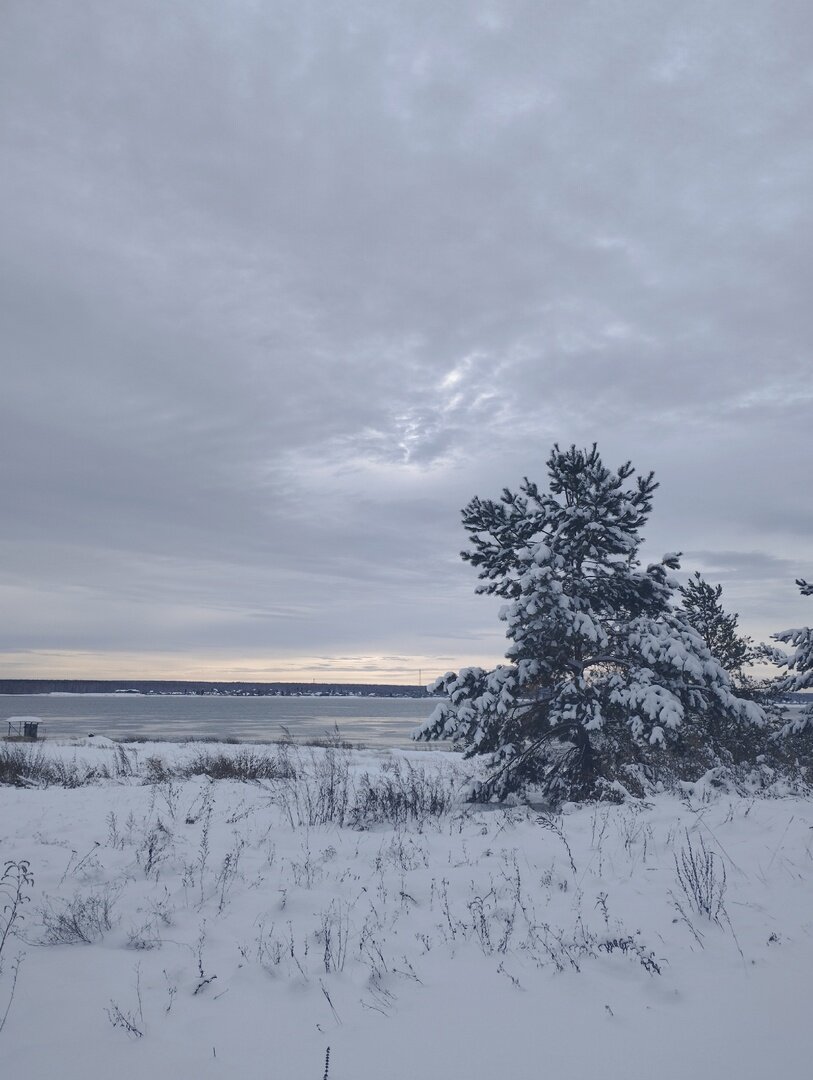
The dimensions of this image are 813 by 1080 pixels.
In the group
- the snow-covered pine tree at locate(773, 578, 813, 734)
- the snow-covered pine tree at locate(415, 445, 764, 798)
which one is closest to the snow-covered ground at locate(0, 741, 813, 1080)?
the snow-covered pine tree at locate(415, 445, 764, 798)

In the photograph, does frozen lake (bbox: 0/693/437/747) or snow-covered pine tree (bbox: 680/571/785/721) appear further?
frozen lake (bbox: 0/693/437/747)

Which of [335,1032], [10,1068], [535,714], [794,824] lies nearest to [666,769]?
[535,714]

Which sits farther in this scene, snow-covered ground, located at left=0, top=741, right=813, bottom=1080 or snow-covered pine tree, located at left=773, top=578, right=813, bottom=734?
snow-covered pine tree, located at left=773, top=578, right=813, bottom=734

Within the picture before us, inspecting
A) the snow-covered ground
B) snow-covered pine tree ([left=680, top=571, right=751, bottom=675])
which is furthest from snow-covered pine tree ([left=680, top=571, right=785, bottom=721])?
the snow-covered ground

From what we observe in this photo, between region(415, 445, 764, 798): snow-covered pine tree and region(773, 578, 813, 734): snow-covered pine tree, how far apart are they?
1.81m

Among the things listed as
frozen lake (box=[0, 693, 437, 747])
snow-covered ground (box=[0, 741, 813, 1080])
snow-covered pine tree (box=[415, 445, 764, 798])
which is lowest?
frozen lake (box=[0, 693, 437, 747])

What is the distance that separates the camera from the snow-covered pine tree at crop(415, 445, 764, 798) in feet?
35.3

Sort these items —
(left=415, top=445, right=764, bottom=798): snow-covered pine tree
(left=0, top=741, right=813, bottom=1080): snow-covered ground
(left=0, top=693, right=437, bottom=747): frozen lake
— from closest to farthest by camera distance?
(left=0, top=741, right=813, bottom=1080): snow-covered ground
(left=415, top=445, right=764, bottom=798): snow-covered pine tree
(left=0, top=693, right=437, bottom=747): frozen lake

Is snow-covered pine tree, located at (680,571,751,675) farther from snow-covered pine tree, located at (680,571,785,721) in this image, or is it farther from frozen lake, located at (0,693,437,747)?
frozen lake, located at (0,693,437,747)

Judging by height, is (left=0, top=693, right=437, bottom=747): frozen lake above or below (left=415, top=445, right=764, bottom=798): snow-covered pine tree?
below

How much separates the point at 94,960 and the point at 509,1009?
107 inches

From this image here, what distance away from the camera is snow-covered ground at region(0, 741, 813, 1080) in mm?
3209

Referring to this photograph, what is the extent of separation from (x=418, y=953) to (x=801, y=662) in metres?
11.2

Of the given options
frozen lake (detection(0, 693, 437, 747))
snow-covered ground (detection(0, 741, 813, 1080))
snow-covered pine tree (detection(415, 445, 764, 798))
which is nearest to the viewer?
snow-covered ground (detection(0, 741, 813, 1080))
